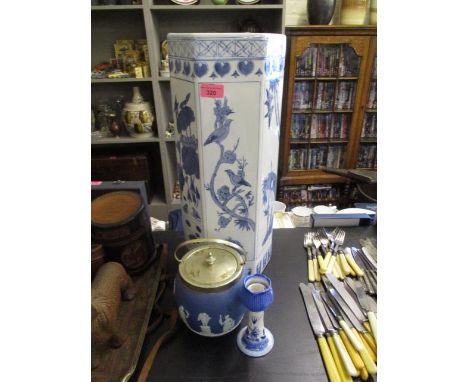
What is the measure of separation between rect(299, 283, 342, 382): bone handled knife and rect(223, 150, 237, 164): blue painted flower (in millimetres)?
338

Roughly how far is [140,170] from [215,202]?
1.29m

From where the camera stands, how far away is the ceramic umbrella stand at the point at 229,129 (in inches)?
23.7

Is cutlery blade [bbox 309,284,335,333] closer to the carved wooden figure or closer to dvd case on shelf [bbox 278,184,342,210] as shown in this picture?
the carved wooden figure

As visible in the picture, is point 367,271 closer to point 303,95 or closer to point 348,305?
point 348,305

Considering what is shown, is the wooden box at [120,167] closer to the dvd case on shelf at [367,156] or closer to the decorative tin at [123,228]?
the decorative tin at [123,228]

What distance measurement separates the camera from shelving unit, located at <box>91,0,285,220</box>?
1661mm

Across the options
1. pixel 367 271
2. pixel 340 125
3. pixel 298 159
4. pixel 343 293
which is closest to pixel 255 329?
pixel 343 293

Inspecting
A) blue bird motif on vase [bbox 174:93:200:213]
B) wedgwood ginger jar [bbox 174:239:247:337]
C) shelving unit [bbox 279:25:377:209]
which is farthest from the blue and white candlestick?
shelving unit [bbox 279:25:377:209]

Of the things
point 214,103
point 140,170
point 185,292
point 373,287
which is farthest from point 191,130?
point 140,170

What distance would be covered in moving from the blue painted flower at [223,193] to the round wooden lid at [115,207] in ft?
0.63

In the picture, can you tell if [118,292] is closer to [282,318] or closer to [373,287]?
[282,318]

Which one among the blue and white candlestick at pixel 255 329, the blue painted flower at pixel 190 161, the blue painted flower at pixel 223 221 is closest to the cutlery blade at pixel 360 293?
the blue and white candlestick at pixel 255 329

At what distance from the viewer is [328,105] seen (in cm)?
201

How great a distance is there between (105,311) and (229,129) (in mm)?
419
